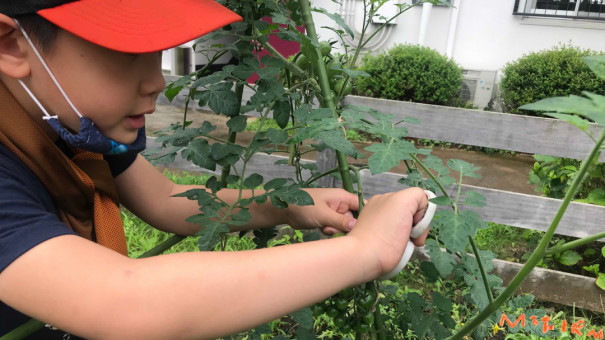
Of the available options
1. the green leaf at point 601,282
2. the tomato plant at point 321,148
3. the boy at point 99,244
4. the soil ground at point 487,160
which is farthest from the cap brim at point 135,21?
the soil ground at point 487,160

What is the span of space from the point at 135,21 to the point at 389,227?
506mm

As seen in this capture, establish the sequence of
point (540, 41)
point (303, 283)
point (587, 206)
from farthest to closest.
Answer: point (540, 41), point (587, 206), point (303, 283)

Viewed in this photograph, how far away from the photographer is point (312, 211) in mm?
1073

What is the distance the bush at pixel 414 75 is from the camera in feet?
19.0

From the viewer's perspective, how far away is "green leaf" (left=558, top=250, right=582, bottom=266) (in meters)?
2.77

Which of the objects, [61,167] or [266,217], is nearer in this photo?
[61,167]

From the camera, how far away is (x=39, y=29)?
28.4 inches

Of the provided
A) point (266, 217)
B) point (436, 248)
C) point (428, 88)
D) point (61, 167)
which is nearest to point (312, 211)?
point (266, 217)

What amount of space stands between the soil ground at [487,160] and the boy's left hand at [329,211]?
3.24m

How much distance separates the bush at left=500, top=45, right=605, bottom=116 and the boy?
4.97 metres

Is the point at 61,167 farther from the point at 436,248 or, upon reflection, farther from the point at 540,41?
the point at 540,41

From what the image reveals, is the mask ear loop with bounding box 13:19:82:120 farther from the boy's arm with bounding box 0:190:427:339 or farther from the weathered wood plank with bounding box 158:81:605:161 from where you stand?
the weathered wood plank with bounding box 158:81:605:161

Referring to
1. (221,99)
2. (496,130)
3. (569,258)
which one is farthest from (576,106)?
(569,258)

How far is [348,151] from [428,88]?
537 centimetres
